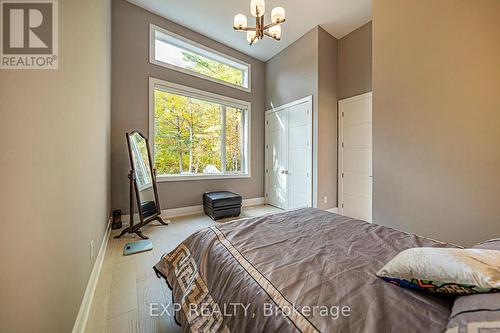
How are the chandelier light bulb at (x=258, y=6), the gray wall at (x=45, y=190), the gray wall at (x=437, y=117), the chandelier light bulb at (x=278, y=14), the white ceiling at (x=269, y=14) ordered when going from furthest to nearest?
the white ceiling at (x=269, y=14) → the chandelier light bulb at (x=278, y=14) → the chandelier light bulb at (x=258, y=6) → the gray wall at (x=437, y=117) → the gray wall at (x=45, y=190)

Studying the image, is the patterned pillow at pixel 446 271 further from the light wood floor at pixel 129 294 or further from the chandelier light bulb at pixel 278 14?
the chandelier light bulb at pixel 278 14

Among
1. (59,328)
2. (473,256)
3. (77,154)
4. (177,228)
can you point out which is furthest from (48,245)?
(177,228)

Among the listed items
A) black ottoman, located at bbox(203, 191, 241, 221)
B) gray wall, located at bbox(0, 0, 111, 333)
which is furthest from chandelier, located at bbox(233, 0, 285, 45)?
black ottoman, located at bbox(203, 191, 241, 221)

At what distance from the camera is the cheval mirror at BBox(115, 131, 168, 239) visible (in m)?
2.85

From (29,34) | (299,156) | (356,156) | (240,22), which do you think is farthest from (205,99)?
(29,34)

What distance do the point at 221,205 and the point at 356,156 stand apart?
276cm

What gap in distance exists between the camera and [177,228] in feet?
10.5

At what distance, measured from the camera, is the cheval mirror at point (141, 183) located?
2.85 meters

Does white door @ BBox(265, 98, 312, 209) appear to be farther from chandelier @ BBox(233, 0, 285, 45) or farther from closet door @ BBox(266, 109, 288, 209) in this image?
chandelier @ BBox(233, 0, 285, 45)

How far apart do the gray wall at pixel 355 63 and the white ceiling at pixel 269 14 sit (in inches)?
6.5

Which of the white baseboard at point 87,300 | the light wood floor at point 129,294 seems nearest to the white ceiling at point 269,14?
the light wood floor at point 129,294

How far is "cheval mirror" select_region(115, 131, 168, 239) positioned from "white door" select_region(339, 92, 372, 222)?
139 inches

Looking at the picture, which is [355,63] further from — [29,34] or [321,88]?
[29,34]

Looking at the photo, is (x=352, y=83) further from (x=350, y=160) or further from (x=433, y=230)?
(x=433, y=230)
